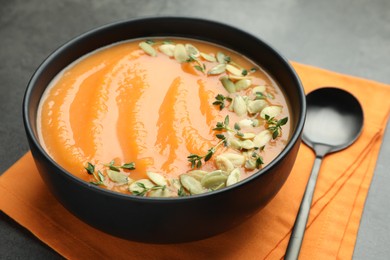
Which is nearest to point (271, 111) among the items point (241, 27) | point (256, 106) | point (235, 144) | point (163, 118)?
point (256, 106)

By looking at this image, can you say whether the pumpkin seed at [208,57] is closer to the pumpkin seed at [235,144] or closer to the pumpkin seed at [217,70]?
the pumpkin seed at [217,70]

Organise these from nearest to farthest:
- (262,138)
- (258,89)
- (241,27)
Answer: (262,138) → (258,89) → (241,27)

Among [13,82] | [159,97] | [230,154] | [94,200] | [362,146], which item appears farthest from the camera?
[13,82]

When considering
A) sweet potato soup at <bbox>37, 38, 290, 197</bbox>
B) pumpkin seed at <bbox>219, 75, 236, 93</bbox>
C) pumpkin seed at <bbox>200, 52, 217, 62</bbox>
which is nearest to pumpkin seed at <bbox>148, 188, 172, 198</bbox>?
sweet potato soup at <bbox>37, 38, 290, 197</bbox>

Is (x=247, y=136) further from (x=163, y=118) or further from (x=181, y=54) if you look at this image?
(x=181, y=54)

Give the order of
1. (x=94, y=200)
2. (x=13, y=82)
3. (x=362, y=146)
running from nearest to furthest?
(x=94, y=200), (x=362, y=146), (x=13, y=82)

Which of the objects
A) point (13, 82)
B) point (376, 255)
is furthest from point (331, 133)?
point (13, 82)

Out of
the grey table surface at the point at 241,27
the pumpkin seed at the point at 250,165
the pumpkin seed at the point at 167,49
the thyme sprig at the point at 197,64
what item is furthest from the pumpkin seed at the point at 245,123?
the grey table surface at the point at 241,27

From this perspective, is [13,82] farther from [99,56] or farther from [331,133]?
[331,133]
